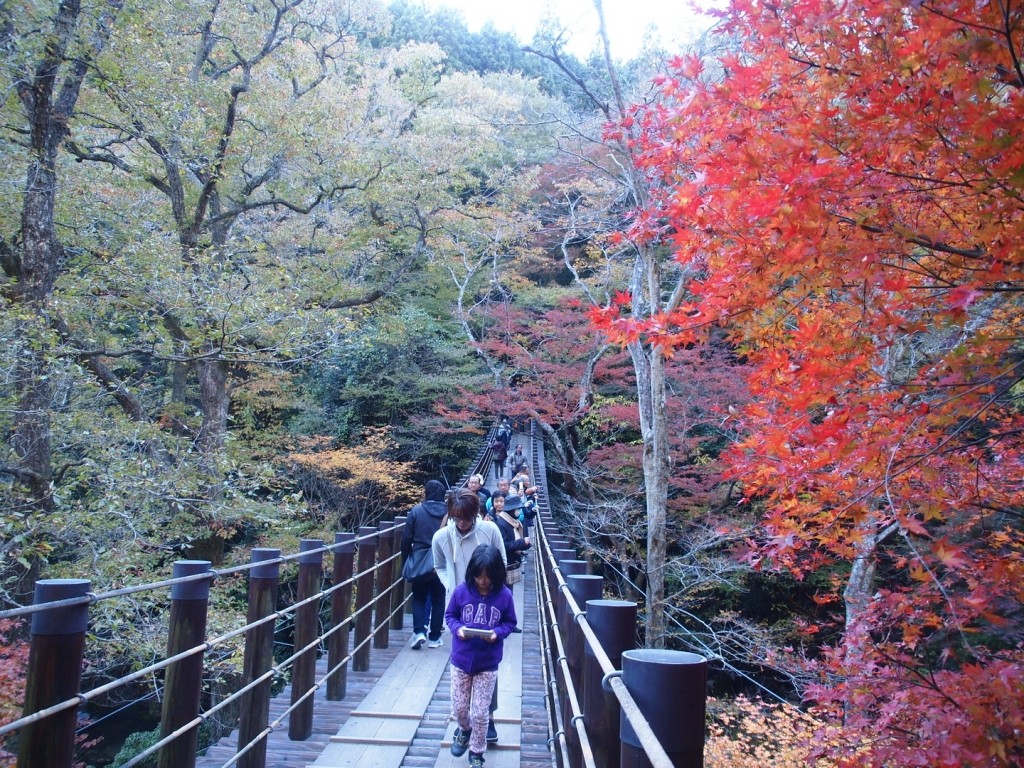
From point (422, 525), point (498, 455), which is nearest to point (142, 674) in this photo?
point (422, 525)

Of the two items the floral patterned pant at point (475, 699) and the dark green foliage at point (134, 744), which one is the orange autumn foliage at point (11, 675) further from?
the dark green foliage at point (134, 744)

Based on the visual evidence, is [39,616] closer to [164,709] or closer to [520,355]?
[164,709]

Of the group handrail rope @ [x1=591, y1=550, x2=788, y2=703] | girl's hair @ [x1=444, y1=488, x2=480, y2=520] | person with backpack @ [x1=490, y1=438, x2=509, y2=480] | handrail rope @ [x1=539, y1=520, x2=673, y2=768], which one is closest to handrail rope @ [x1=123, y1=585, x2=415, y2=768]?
girl's hair @ [x1=444, y1=488, x2=480, y2=520]

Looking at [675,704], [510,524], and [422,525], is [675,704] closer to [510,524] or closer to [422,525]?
[422,525]

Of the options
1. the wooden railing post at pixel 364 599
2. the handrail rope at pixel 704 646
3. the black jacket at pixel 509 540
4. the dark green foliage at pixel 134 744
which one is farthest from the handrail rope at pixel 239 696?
the dark green foliage at pixel 134 744

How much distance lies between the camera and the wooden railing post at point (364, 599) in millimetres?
5410

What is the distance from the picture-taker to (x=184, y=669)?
2.74m

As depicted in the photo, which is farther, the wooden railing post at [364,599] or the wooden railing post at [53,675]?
the wooden railing post at [364,599]

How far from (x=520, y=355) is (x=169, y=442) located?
27.8 ft

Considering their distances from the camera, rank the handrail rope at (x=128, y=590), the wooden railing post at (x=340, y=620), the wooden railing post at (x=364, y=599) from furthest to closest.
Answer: the wooden railing post at (x=364, y=599)
the wooden railing post at (x=340, y=620)
the handrail rope at (x=128, y=590)

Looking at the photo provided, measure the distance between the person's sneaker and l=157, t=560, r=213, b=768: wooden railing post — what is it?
1443 mm

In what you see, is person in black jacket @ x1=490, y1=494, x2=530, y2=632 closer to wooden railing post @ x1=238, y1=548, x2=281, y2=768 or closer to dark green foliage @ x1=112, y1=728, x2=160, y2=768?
wooden railing post @ x1=238, y1=548, x2=281, y2=768

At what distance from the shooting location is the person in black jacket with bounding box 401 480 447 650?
19.7 ft

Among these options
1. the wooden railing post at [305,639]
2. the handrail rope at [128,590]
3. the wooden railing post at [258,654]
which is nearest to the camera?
the handrail rope at [128,590]
